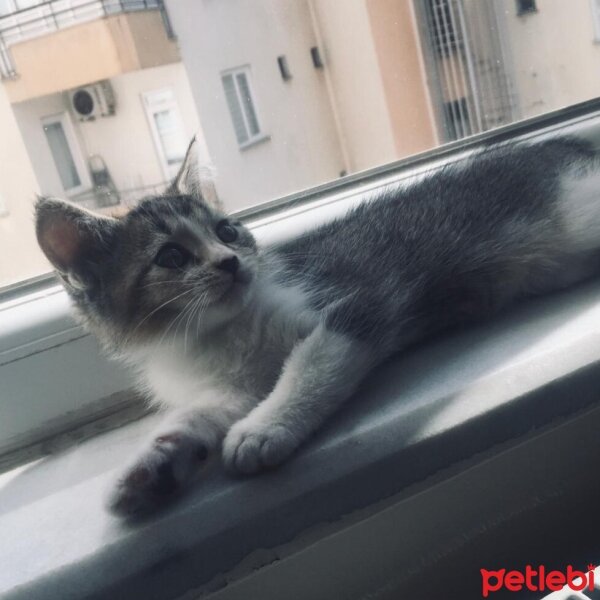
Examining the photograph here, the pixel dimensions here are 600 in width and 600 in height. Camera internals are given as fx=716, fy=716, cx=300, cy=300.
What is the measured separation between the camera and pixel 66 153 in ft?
2.97

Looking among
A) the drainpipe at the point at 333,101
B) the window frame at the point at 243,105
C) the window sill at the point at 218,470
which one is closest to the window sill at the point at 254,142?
the window frame at the point at 243,105

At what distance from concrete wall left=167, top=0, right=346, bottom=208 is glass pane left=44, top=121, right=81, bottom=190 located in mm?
179

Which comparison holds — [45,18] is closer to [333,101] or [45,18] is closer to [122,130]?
[122,130]

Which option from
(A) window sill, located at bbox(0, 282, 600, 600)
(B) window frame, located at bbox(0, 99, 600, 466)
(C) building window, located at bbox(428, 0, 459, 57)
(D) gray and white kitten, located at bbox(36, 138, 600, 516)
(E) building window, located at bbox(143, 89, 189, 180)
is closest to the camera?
(A) window sill, located at bbox(0, 282, 600, 600)

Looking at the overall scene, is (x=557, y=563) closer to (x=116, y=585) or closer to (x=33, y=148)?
(x=116, y=585)

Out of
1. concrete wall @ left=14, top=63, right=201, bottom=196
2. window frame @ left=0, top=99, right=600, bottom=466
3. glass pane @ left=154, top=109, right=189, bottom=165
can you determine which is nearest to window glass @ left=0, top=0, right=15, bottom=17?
concrete wall @ left=14, top=63, right=201, bottom=196

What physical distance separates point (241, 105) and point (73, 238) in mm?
367

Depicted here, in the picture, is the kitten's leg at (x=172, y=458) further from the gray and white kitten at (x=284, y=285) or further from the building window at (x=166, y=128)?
the building window at (x=166, y=128)

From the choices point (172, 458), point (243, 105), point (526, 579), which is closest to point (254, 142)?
point (243, 105)

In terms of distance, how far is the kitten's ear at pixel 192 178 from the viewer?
90 centimetres

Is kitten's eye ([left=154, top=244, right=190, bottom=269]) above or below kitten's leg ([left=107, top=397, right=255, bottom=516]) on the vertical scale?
above

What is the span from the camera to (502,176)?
0.97 metres

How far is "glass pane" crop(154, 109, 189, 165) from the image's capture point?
3.10 ft

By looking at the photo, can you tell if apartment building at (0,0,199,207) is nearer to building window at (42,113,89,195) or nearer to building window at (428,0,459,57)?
building window at (42,113,89,195)
